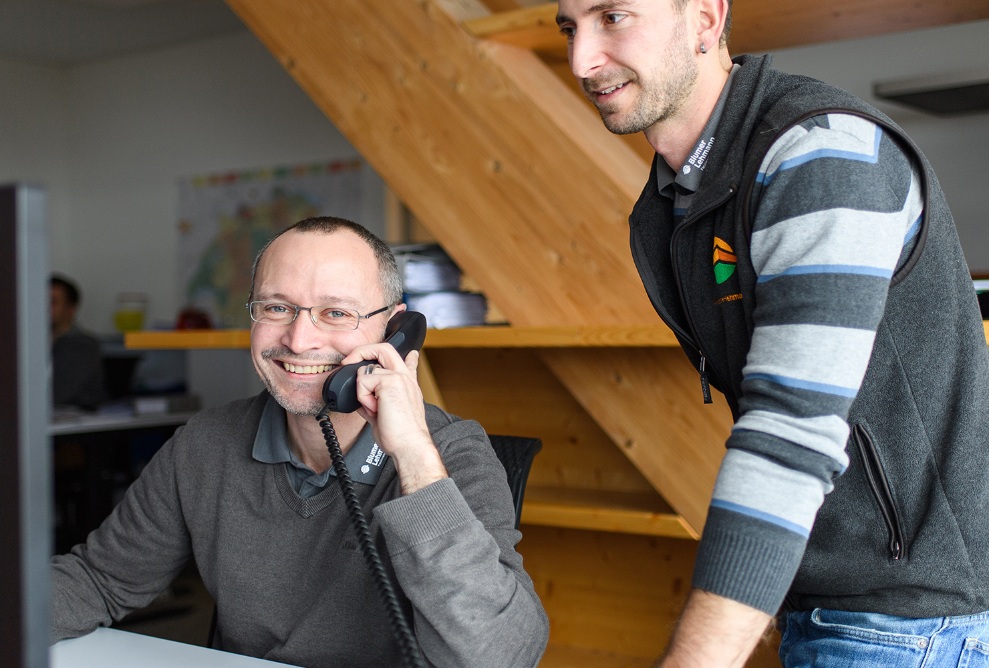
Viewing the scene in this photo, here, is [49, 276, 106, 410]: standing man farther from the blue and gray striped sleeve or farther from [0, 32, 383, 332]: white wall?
the blue and gray striped sleeve

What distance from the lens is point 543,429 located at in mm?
2822

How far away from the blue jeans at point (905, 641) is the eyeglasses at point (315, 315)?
82 cm

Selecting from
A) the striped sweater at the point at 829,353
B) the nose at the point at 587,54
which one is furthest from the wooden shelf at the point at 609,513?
the nose at the point at 587,54

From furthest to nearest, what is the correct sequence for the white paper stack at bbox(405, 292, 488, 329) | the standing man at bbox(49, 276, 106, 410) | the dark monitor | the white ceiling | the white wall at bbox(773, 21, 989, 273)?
the white ceiling < the standing man at bbox(49, 276, 106, 410) < the white wall at bbox(773, 21, 989, 273) < the white paper stack at bbox(405, 292, 488, 329) < the dark monitor

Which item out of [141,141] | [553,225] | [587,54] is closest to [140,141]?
[141,141]

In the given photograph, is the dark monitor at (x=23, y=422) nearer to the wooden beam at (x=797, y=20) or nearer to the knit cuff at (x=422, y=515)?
the knit cuff at (x=422, y=515)

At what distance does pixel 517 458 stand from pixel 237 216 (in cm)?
533

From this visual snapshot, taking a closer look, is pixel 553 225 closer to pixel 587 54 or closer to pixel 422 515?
pixel 587 54

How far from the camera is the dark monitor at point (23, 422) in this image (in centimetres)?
52

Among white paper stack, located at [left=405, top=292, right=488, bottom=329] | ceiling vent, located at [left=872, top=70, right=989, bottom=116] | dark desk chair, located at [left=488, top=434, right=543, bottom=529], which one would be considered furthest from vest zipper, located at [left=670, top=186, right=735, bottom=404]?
ceiling vent, located at [left=872, top=70, right=989, bottom=116]

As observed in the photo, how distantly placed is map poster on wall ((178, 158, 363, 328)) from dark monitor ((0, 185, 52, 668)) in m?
5.52

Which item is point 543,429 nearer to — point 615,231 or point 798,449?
point 615,231

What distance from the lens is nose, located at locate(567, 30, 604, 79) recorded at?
3.94 feet

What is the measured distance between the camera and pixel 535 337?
2.28 m
